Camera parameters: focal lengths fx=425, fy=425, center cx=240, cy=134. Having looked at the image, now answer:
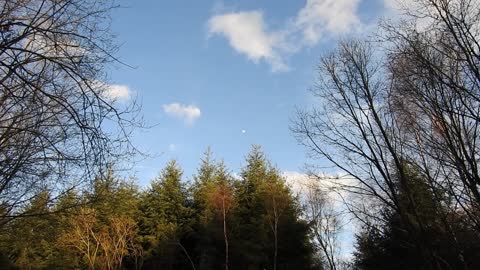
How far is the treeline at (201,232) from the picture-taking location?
28906 mm

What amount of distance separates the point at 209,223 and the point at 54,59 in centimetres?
2642

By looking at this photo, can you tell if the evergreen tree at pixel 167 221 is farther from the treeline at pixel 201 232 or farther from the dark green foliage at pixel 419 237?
the dark green foliage at pixel 419 237

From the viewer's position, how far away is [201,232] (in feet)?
101

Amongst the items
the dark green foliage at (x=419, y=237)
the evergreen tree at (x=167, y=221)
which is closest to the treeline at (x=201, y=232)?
the evergreen tree at (x=167, y=221)

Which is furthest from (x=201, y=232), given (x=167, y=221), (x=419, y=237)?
(x=419, y=237)

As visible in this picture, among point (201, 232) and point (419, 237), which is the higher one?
point (201, 232)

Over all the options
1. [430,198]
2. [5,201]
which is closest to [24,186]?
[5,201]

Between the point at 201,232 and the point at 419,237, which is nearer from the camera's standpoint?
the point at 419,237

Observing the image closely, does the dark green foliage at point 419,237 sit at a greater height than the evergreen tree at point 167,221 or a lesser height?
lesser

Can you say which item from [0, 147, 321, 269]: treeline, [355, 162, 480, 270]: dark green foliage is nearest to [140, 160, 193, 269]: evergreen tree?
[0, 147, 321, 269]: treeline

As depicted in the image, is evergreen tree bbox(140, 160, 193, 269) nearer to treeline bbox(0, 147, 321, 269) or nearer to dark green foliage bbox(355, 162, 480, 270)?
treeline bbox(0, 147, 321, 269)

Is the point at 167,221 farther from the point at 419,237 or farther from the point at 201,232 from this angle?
the point at 419,237

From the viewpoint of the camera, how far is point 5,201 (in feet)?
33.7

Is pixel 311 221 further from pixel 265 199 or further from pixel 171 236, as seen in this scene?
pixel 171 236
